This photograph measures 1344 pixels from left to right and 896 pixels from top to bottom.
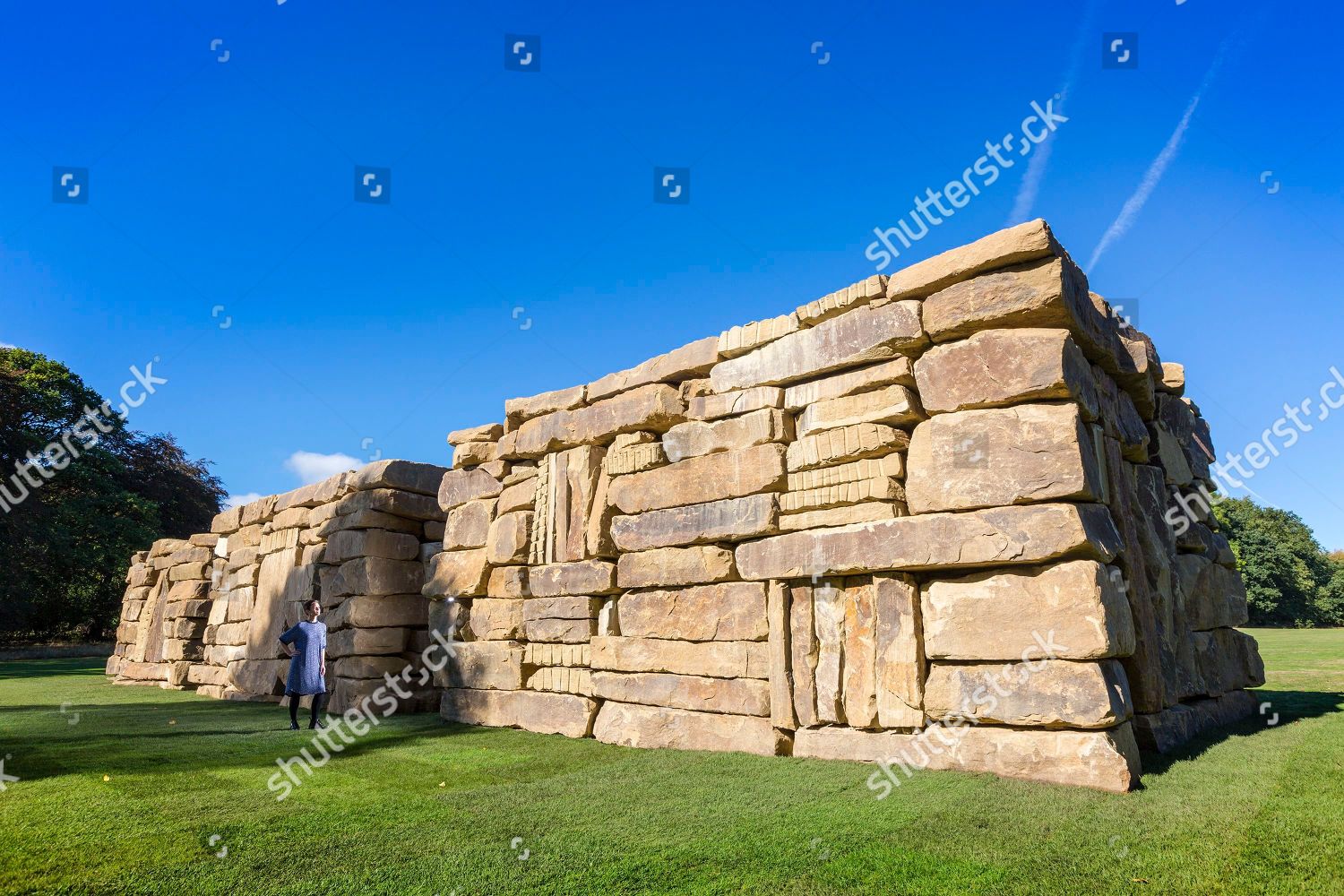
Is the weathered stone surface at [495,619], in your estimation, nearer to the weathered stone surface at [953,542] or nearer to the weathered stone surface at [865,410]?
the weathered stone surface at [953,542]

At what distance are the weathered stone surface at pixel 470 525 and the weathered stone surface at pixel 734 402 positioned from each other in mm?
3316

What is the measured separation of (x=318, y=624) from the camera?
9.15 meters

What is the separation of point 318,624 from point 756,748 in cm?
552

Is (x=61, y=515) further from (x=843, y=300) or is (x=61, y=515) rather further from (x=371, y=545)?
(x=843, y=300)

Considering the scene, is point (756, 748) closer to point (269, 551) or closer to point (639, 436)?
point (639, 436)

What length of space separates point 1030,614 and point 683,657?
10.4 ft

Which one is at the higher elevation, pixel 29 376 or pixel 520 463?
pixel 29 376

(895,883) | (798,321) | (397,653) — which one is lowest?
(895,883)

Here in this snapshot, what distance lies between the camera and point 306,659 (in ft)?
29.2

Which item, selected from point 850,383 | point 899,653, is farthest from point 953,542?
point 850,383

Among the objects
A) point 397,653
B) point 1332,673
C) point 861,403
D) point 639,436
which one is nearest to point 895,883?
point 861,403

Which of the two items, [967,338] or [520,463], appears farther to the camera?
[520,463]

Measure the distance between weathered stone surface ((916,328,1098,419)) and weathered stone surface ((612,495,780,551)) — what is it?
1679 millimetres

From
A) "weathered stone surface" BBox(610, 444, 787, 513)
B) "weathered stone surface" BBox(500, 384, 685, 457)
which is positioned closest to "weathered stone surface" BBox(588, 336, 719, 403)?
"weathered stone surface" BBox(500, 384, 685, 457)
